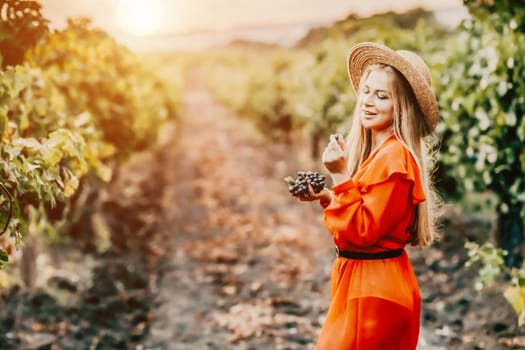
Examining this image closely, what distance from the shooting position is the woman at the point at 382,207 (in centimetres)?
253

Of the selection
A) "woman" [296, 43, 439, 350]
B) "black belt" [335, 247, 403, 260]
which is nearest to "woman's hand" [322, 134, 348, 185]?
"woman" [296, 43, 439, 350]

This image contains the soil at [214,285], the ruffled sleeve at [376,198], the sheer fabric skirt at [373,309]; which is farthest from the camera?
the soil at [214,285]

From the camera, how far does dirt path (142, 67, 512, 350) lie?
549cm

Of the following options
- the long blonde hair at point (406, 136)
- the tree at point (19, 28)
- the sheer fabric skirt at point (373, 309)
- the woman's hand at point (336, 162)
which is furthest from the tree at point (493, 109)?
the tree at point (19, 28)

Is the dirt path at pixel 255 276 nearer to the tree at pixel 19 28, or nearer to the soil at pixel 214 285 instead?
the soil at pixel 214 285

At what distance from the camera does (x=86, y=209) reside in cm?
875

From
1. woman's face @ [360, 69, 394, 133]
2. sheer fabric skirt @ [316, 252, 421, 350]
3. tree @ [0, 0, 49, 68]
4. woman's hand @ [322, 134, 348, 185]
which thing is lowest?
sheer fabric skirt @ [316, 252, 421, 350]

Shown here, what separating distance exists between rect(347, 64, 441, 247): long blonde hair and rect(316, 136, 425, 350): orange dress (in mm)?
73

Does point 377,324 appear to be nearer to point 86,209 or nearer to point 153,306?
point 153,306

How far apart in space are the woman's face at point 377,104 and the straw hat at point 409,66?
0.26 feet

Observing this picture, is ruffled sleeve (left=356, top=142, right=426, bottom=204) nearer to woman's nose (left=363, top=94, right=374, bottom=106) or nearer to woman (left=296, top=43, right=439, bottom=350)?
woman (left=296, top=43, right=439, bottom=350)

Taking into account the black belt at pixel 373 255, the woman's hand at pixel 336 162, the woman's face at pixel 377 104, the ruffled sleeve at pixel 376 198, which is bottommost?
the black belt at pixel 373 255

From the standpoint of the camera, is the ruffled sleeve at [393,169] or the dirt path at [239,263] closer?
the ruffled sleeve at [393,169]

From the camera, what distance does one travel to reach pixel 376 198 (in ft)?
8.21
